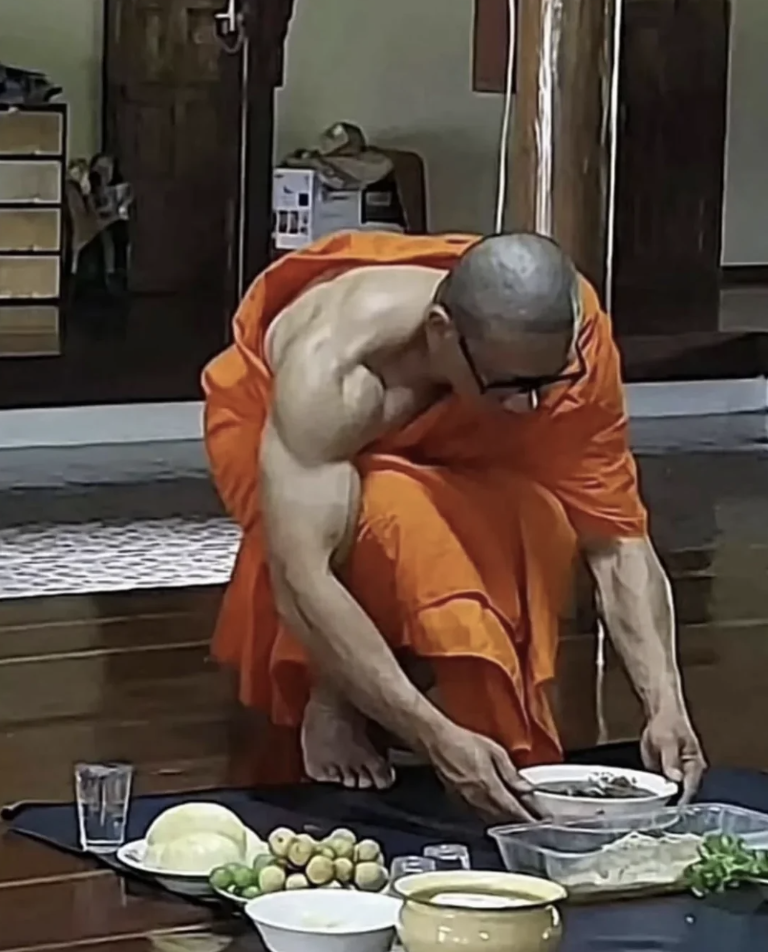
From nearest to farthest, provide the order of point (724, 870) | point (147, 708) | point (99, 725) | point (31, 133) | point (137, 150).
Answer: point (724, 870) < point (99, 725) < point (147, 708) < point (31, 133) < point (137, 150)

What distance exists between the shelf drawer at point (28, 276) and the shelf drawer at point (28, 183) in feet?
0.56

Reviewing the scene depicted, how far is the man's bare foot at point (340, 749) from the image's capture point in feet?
10.3

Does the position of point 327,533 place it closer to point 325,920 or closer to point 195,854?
point 195,854

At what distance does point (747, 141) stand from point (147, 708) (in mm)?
6365

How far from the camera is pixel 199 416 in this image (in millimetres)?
6613

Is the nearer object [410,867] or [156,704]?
[410,867]

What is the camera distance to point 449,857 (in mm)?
2582

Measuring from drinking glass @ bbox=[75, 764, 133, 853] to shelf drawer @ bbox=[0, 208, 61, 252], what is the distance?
478 centimetres

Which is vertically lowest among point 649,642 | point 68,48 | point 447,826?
point 447,826

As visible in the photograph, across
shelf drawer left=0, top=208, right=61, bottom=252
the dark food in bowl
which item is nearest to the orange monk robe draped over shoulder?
the dark food in bowl

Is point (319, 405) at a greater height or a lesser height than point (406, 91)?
lesser

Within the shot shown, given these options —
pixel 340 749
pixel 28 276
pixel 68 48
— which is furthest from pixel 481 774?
pixel 68 48

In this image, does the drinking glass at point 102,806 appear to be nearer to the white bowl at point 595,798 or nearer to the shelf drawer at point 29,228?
the white bowl at point 595,798

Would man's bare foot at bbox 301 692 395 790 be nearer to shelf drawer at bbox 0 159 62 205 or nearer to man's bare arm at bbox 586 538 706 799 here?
man's bare arm at bbox 586 538 706 799
